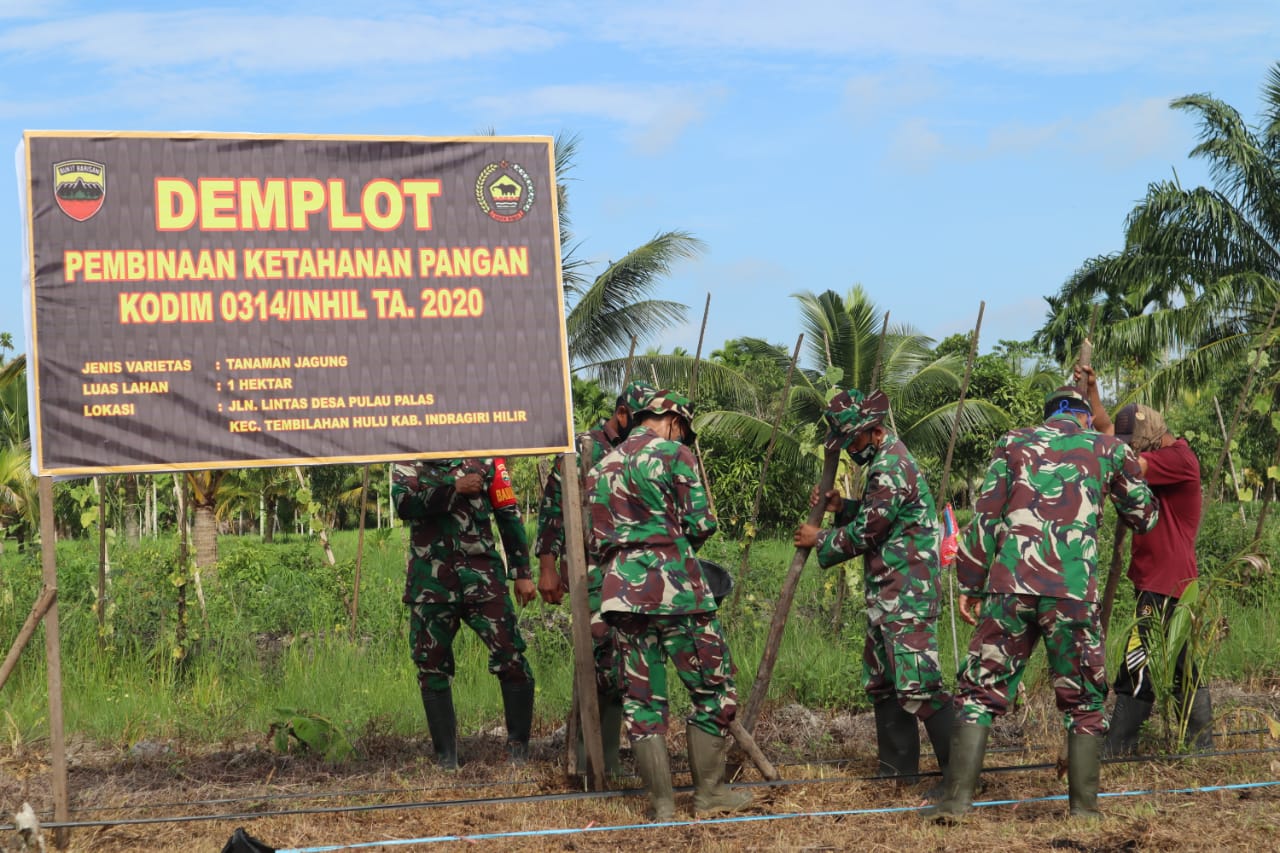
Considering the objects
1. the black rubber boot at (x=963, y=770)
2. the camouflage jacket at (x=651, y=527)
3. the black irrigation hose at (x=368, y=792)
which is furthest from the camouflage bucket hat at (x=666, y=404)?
the black irrigation hose at (x=368, y=792)

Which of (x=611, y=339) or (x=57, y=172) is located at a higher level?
(x=611, y=339)

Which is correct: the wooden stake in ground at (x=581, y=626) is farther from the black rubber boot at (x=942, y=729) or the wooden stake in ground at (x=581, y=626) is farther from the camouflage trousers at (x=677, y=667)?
the black rubber boot at (x=942, y=729)

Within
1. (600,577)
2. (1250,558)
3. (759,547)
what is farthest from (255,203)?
(759,547)

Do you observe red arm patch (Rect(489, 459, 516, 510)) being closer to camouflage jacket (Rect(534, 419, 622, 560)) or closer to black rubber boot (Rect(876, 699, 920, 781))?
camouflage jacket (Rect(534, 419, 622, 560))

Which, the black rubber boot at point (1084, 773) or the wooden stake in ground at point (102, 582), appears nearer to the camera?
the black rubber boot at point (1084, 773)

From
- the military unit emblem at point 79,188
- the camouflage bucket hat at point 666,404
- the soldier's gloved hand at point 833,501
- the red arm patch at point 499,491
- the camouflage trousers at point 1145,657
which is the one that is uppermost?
the military unit emblem at point 79,188

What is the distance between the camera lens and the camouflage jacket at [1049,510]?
5109 millimetres

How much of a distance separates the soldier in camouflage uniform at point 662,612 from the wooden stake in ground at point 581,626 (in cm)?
36

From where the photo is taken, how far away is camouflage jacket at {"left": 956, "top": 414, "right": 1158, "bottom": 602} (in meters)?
5.11

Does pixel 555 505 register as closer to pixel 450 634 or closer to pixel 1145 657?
pixel 450 634

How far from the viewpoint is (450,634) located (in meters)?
6.41

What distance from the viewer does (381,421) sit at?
5.61 metres

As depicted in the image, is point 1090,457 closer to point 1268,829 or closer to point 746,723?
point 1268,829

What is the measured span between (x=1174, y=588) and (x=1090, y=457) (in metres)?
1.39
